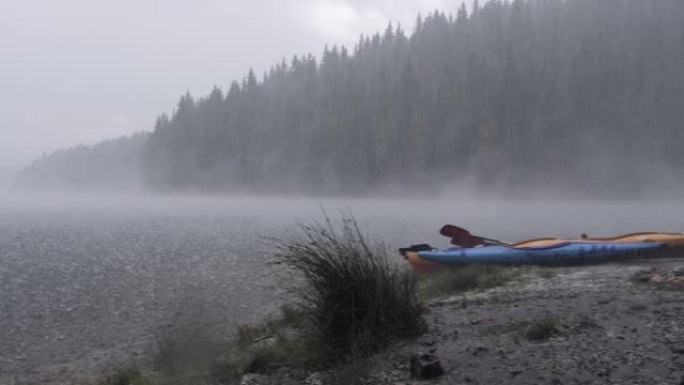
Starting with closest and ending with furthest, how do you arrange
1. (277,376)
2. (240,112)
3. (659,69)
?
(277,376) → (659,69) → (240,112)

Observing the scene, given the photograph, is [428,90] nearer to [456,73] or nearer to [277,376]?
[456,73]

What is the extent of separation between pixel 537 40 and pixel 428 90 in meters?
26.0

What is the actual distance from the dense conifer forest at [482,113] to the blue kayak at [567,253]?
87.8 metres

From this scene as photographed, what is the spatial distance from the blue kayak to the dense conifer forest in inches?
3458

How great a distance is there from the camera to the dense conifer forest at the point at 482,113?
340 ft

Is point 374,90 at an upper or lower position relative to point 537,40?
lower

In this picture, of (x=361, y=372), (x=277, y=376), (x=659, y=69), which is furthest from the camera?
(x=659, y=69)

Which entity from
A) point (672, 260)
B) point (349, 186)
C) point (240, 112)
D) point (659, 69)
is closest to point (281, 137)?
point (240, 112)

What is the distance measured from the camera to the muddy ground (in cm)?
576

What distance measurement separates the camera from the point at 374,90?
12431 centimetres

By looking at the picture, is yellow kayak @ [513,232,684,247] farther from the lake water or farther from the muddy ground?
the muddy ground

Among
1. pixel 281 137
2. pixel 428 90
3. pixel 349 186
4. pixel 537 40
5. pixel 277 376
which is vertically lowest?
pixel 277 376

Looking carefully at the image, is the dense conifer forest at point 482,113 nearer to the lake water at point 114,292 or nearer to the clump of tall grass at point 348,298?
the lake water at point 114,292

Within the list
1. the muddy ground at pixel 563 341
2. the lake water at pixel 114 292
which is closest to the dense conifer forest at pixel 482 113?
the lake water at pixel 114 292
